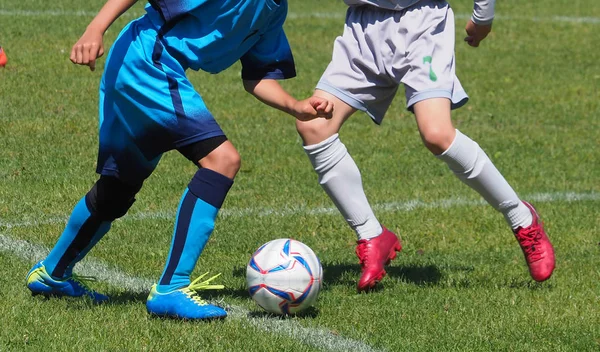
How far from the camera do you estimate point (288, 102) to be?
187 inches

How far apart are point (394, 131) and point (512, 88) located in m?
2.34

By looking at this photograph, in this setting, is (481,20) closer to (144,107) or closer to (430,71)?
(430,71)

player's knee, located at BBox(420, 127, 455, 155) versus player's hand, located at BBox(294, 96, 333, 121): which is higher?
player's hand, located at BBox(294, 96, 333, 121)

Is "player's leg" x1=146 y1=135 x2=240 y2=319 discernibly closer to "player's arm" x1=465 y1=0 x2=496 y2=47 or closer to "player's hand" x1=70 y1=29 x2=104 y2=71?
"player's hand" x1=70 y1=29 x2=104 y2=71

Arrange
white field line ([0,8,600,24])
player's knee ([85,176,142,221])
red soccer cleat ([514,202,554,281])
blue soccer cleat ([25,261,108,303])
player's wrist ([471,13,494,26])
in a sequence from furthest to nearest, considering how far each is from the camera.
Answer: white field line ([0,8,600,24]), player's wrist ([471,13,494,26]), red soccer cleat ([514,202,554,281]), blue soccer cleat ([25,261,108,303]), player's knee ([85,176,142,221])

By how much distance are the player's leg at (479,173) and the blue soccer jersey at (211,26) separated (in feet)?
3.04

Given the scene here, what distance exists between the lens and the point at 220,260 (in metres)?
5.74

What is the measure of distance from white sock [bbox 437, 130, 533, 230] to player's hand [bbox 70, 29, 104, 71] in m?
1.77

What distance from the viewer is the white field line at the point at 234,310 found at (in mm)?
4359

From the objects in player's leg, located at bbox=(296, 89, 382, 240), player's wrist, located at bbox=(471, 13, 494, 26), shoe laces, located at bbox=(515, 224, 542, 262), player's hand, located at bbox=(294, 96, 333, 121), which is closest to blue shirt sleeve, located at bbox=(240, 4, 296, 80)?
player's hand, located at bbox=(294, 96, 333, 121)

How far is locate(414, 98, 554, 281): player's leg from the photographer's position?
5.23 meters

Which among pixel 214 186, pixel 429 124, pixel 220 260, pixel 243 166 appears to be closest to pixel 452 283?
pixel 429 124

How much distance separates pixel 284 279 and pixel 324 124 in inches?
41.1

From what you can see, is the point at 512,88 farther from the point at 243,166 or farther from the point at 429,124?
the point at 429,124
